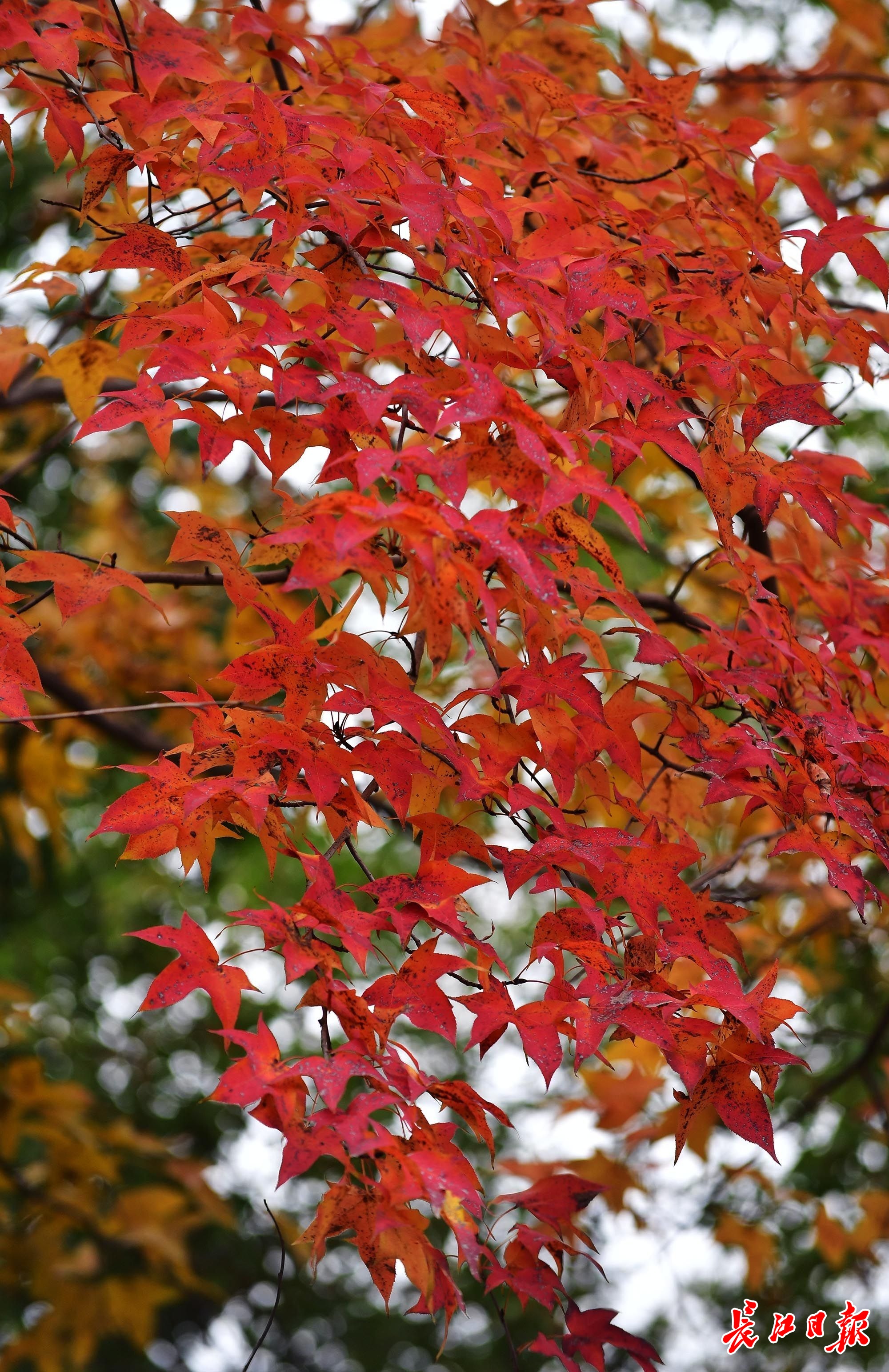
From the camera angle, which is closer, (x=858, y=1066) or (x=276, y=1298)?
(x=276, y=1298)

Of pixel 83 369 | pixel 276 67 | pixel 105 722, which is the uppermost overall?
pixel 276 67

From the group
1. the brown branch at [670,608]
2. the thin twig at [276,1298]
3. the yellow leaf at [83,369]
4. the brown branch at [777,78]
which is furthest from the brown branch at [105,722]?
the brown branch at [777,78]

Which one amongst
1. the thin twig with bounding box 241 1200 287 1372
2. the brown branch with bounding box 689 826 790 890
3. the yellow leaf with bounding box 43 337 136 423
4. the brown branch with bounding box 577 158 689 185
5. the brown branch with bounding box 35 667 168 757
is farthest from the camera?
the brown branch with bounding box 35 667 168 757

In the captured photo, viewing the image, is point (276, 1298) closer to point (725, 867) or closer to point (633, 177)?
point (725, 867)

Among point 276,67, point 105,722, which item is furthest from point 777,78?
point 105,722

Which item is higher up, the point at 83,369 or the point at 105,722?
the point at 83,369

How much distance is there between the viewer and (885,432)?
316 cm

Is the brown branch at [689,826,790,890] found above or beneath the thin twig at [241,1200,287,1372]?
beneath

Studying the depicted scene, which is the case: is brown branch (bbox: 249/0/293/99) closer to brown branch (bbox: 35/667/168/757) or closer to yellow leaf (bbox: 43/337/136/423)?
yellow leaf (bbox: 43/337/136/423)

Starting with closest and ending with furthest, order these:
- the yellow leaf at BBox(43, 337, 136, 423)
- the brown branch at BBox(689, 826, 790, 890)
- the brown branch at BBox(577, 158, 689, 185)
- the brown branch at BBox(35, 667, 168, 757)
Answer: the brown branch at BBox(577, 158, 689, 185)
the brown branch at BBox(689, 826, 790, 890)
the yellow leaf at BBox(43, 337, 136, 423)
the brown branch at BBox(35, 667, 168, 757)

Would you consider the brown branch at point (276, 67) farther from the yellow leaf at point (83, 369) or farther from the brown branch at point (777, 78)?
the brown branch at point (777, 78)

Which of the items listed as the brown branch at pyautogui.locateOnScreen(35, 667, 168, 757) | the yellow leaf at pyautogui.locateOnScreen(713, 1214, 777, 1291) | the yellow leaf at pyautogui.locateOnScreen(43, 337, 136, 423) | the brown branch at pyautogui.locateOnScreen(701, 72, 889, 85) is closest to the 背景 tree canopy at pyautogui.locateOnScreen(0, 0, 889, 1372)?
the yellow leaf at pyautogui.locateOnScreen(43, 337, 136, 423)

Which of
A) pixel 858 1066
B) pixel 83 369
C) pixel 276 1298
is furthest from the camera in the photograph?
pixel 858 1066

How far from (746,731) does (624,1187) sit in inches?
56.6
